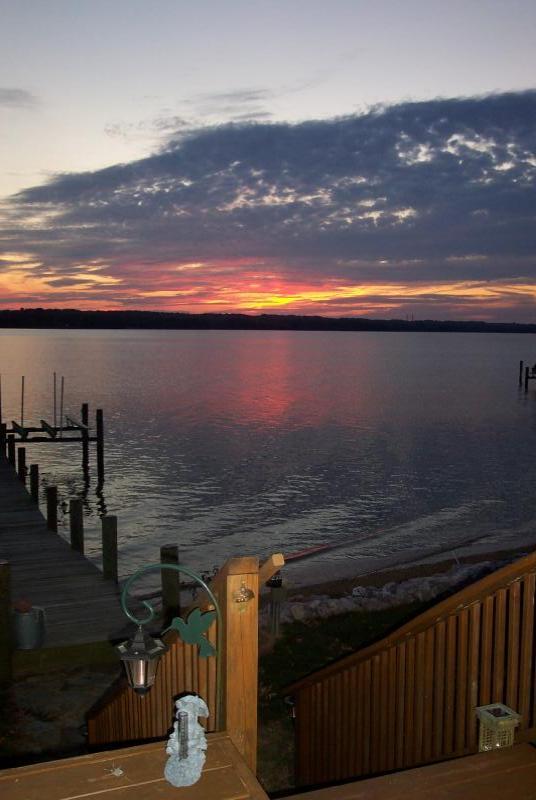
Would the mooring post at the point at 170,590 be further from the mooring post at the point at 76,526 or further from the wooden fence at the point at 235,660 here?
the wooden fence at the point at 235,660

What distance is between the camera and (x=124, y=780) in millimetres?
3051

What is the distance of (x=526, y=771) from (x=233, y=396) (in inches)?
2736

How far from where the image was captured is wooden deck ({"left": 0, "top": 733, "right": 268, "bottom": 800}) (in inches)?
117

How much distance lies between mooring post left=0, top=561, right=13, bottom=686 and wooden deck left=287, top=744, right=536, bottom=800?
7.80 meters

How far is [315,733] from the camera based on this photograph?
6.25 metres

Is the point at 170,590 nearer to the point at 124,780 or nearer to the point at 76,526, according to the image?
the point at 76,526

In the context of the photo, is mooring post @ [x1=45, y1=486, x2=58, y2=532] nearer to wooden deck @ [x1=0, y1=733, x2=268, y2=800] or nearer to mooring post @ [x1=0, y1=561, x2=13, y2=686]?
mooring post @ [x1=0, y1=561, x2=13, y2=686]

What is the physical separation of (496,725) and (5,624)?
8.18 meters

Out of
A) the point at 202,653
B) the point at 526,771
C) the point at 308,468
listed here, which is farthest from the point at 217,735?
the point at 308,468

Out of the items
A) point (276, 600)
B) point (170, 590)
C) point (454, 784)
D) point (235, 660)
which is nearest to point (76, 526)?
point (170, 590)

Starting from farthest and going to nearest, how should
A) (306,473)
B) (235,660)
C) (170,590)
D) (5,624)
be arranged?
(306,473), (170,590), (5,624), (235,660)

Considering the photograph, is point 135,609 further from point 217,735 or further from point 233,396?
point 233,396

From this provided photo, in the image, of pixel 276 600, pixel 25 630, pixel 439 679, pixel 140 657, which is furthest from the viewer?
pixel 276 600

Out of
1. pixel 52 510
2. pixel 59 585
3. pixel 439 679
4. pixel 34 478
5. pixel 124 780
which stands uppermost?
pixel 124 780
